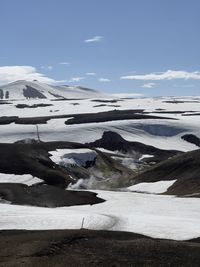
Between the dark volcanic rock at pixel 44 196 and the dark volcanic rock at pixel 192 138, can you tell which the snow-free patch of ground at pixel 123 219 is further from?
the dark volcanic rock at pixel 192 138

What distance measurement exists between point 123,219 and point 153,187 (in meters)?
42.0

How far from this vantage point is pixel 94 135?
177 m

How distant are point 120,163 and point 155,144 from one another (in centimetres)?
3673

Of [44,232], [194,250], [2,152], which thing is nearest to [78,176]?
[2,152]

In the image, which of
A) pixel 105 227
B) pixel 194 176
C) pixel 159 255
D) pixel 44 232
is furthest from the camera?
pixel 194 176

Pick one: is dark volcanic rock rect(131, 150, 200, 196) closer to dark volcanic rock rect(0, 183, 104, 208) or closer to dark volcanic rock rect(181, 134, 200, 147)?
dark volcanic rock rect(0, 183, 104, 208)

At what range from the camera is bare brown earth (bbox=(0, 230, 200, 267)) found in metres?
30.7

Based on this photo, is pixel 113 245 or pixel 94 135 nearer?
pixel 113 245

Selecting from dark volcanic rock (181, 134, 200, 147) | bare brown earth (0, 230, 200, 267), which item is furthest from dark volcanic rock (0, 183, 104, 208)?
dark volcanic rock (181, 134, 200, 147)

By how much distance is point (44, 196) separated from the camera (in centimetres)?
7075

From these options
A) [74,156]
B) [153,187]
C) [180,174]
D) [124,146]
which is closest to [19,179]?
[153,187]

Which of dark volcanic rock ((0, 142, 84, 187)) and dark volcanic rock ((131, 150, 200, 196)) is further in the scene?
dark volcanic rock ((0, 142, 84, 187))

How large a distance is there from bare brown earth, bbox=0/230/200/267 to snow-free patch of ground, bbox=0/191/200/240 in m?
7.52

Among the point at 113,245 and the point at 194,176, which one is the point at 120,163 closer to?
the point at 194,176
